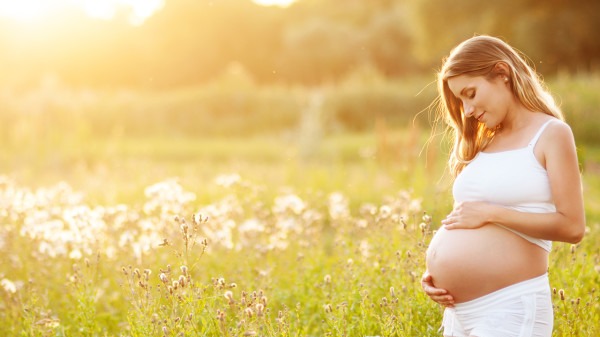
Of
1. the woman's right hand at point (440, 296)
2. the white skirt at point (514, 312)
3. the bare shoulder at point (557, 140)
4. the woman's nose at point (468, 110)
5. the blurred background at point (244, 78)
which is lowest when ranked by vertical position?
the white skirt at point (514, 312)

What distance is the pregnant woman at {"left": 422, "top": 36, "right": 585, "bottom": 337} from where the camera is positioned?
8.89ft

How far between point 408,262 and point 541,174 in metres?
1.36

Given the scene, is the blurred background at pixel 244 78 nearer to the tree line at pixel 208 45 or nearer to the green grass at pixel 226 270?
the tree line at pixel 208 45

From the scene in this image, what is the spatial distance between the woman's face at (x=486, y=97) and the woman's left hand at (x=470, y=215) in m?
0.36

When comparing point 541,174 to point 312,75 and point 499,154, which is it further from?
point 312,75

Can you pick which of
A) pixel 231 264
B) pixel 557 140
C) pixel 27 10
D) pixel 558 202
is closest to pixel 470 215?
pixel 558 202

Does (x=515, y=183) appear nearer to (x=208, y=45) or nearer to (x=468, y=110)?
(x=468, y=110)

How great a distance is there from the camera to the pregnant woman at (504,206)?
8.89 ft

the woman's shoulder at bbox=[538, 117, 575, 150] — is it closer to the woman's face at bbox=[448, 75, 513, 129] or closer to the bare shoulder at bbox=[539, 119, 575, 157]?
the bare shoulder at bbox=[539, 119, 575, 157]

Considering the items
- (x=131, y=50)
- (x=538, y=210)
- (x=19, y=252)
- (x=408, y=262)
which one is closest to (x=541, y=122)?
(x=538, y=210)

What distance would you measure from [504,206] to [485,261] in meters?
0.24

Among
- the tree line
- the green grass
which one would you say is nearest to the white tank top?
the green grass

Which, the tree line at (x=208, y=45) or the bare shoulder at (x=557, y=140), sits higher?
the tree line at (x=208, y=45)

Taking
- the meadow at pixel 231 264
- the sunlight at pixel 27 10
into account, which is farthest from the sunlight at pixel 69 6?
the meadow at pixel 231 264
